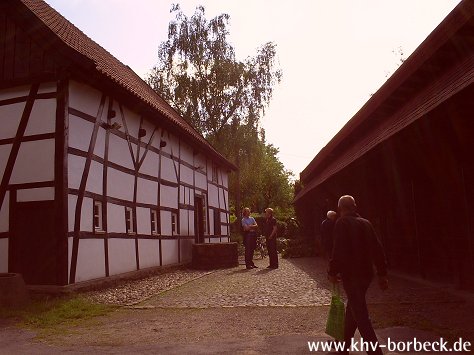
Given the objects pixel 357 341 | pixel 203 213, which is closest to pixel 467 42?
pixel 357 341

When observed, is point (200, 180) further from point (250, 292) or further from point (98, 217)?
point (250, 292)

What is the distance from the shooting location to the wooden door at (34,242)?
9320 mm

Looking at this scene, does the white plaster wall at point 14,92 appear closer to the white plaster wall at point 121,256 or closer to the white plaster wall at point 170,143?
the white plaster wall at point 121,256

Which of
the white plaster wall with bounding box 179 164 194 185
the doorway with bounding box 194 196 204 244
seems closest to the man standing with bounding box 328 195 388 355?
the white plaster wall with bounding box 179 164 194 185

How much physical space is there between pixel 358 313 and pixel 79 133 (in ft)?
25.5

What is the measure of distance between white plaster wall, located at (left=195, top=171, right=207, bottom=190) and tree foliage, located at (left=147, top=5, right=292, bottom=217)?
754 centimetres

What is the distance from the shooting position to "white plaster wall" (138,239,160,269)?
Result: 41.7ft

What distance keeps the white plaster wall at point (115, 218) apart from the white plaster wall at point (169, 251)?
2.78 meters

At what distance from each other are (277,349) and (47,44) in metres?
8.06

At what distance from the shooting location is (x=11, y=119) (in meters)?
10.0

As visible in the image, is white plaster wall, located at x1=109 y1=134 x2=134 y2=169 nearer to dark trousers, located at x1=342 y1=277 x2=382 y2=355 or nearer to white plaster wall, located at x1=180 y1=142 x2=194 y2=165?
white plaster wall, located at x1=180 y1=142 x2=194 y2=165

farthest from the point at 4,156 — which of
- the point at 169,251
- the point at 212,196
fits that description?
the point at 212,196

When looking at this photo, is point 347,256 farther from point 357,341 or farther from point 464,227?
point 464,227

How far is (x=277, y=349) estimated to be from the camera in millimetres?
4660
